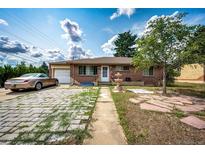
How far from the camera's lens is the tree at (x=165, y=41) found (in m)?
8.55

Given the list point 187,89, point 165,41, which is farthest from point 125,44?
point 165,41

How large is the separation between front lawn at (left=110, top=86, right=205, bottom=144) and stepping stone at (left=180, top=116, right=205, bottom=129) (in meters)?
0.19

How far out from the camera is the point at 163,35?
8781 mm

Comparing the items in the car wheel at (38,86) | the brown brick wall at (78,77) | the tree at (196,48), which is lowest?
the car wheel at (38,86)

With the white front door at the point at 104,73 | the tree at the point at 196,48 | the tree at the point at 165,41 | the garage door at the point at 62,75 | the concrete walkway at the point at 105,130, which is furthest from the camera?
the garage door at the point at 62,75

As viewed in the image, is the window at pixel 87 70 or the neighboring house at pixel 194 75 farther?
the neighboring house at pixel 194 75

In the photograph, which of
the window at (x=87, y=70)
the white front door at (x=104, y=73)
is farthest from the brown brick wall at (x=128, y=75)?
the window at (x=87, y=70)

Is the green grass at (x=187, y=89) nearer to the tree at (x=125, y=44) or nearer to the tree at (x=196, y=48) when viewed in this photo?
the tree at (x=196, y=48)

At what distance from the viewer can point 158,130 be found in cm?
341

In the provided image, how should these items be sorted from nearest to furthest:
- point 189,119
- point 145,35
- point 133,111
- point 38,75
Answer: point 189,119, point 133,111, point 145,35, point 38,75

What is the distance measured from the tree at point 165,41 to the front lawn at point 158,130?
511 cm
